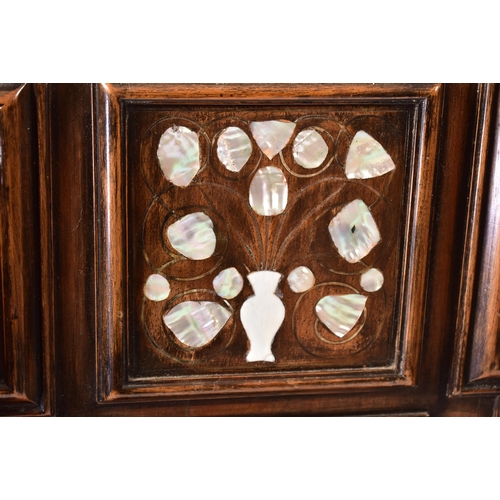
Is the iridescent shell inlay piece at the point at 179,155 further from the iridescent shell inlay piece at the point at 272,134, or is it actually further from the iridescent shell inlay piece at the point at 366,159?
the iridescent shell inlay piece at the point at 366,159

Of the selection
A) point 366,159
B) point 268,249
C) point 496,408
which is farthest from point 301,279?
point 496,408

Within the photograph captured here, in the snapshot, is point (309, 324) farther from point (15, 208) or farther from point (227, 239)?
point (15, 208)

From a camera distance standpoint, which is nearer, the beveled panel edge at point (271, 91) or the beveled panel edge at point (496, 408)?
the beveled panel edge at point (271, 91)

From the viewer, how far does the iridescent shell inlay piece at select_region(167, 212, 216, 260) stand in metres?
0.72

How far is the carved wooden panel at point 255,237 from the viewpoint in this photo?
2.28ft

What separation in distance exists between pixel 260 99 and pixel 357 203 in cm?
16

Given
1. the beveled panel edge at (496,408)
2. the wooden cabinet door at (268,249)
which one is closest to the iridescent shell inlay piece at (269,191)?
the wooden cabinet door at (268,249)

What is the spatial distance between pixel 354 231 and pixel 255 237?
12 centimetres

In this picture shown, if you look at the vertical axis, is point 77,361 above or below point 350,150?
below

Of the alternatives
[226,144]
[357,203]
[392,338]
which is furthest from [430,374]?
[226,144]

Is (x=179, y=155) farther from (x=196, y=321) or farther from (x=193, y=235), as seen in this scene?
(x=196, y=321)

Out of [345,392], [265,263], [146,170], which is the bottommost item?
[345,392]

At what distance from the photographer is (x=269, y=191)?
720 millimetres

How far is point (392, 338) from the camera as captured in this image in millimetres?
775
